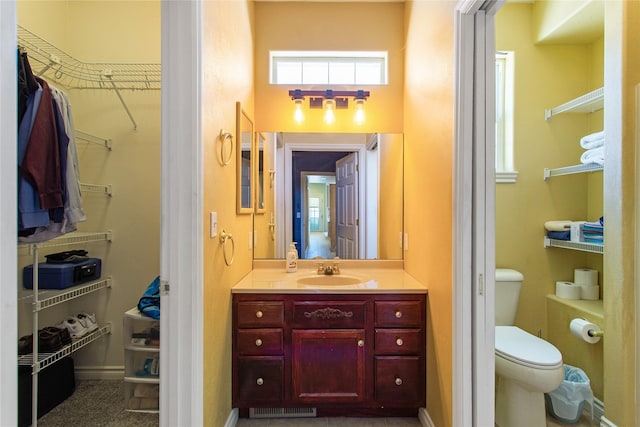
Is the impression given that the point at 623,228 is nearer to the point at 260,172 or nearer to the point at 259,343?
the point at 259,343

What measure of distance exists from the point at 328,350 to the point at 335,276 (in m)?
0.52

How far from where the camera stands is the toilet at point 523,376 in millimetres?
1634

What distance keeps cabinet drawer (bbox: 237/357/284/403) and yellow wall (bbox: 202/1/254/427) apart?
0.25 ft

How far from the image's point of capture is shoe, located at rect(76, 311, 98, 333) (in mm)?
2145

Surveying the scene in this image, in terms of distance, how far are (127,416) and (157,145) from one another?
182 cm

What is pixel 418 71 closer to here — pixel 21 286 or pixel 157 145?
pixel 157 145

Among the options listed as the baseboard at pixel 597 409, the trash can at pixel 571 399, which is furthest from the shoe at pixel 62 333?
the baseboard at pixel 597 409

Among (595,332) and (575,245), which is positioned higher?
(575,245)

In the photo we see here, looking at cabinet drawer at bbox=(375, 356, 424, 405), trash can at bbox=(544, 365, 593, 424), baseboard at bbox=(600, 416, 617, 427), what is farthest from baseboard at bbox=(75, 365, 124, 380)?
baseboard at bbox=(600, 416, 617, 427)

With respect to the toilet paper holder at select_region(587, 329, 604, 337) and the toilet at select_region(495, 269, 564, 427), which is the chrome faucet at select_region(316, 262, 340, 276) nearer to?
the toilet at select_region(495, 269, 564, 427)

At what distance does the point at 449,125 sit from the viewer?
150cm

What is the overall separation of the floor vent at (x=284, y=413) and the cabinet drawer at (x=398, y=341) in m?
0.59

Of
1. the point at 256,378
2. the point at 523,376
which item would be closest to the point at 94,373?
the point at 256,378

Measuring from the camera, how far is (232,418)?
181 centimetres
